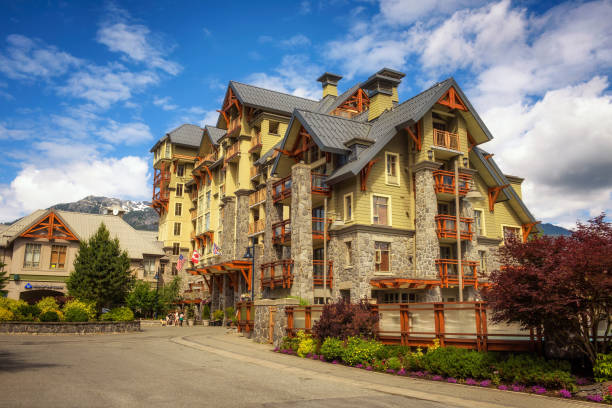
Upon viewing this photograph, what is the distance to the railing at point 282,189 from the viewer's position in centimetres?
3545

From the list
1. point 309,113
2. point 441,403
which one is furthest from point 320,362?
point 309,113

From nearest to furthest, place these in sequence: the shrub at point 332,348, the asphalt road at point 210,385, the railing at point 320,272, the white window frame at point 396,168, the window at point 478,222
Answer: the asphalt road at point 210,385 → the shrub at point 332,348 → the railing at point 320,272 → the white window frame at point 396,168 → the window at point 478,222

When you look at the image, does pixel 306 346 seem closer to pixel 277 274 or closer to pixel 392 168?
pixel 277 274

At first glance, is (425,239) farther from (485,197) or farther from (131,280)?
(131,280)

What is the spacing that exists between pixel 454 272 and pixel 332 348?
53.1 feet

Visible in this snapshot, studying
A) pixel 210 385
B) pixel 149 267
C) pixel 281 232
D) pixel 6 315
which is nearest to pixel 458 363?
pixel 210 385

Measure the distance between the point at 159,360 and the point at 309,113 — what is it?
2026 cm

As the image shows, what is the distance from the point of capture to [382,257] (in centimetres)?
3158

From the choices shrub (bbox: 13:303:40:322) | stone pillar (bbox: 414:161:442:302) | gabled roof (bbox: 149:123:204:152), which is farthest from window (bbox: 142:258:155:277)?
stone pillar (bbox: 414:161:442:302)

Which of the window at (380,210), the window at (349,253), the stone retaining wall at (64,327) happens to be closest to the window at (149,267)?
the stone retaining wall at (64,327)

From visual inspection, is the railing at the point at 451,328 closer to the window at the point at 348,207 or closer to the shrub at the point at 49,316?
the window at the point at 348,207

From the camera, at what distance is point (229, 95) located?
5056cm

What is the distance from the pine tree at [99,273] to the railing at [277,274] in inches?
588

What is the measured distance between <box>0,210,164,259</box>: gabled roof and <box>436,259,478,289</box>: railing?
128ft
